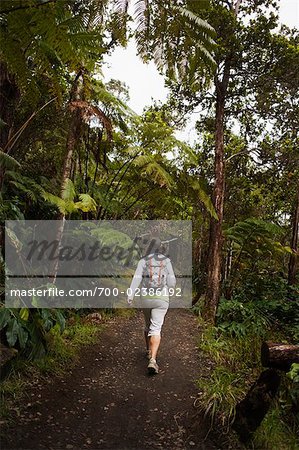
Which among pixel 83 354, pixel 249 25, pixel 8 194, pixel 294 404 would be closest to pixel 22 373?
pixel 83 354

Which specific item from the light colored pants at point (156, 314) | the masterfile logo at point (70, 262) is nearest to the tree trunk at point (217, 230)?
the masterfile logo at point (70, 262)

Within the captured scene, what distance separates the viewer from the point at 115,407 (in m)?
3.47

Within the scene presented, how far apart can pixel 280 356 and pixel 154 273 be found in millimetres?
1889

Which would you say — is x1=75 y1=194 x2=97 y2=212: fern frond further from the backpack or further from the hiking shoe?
the hiking shoe

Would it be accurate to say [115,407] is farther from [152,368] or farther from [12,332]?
[12,332]

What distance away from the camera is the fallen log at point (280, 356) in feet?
9.46

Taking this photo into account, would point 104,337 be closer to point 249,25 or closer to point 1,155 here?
point 1,155

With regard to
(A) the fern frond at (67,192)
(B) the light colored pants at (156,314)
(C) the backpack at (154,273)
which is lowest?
(B) the light colored pants at (156,314)

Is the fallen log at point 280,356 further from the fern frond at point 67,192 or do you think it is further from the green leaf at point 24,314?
the fern frond at point 67,192

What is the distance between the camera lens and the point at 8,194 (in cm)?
588

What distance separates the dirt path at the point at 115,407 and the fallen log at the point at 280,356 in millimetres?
813

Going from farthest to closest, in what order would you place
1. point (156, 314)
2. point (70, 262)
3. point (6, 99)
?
point (70, 262), point (6, 99), point (156, 314)

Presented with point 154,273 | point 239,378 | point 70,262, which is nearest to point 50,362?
point 154,273

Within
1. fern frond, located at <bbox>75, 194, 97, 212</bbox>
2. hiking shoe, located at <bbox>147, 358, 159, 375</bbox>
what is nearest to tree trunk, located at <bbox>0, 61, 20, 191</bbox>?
fern frond, located at <bbox>75, 194, 97, 212</bbox>
